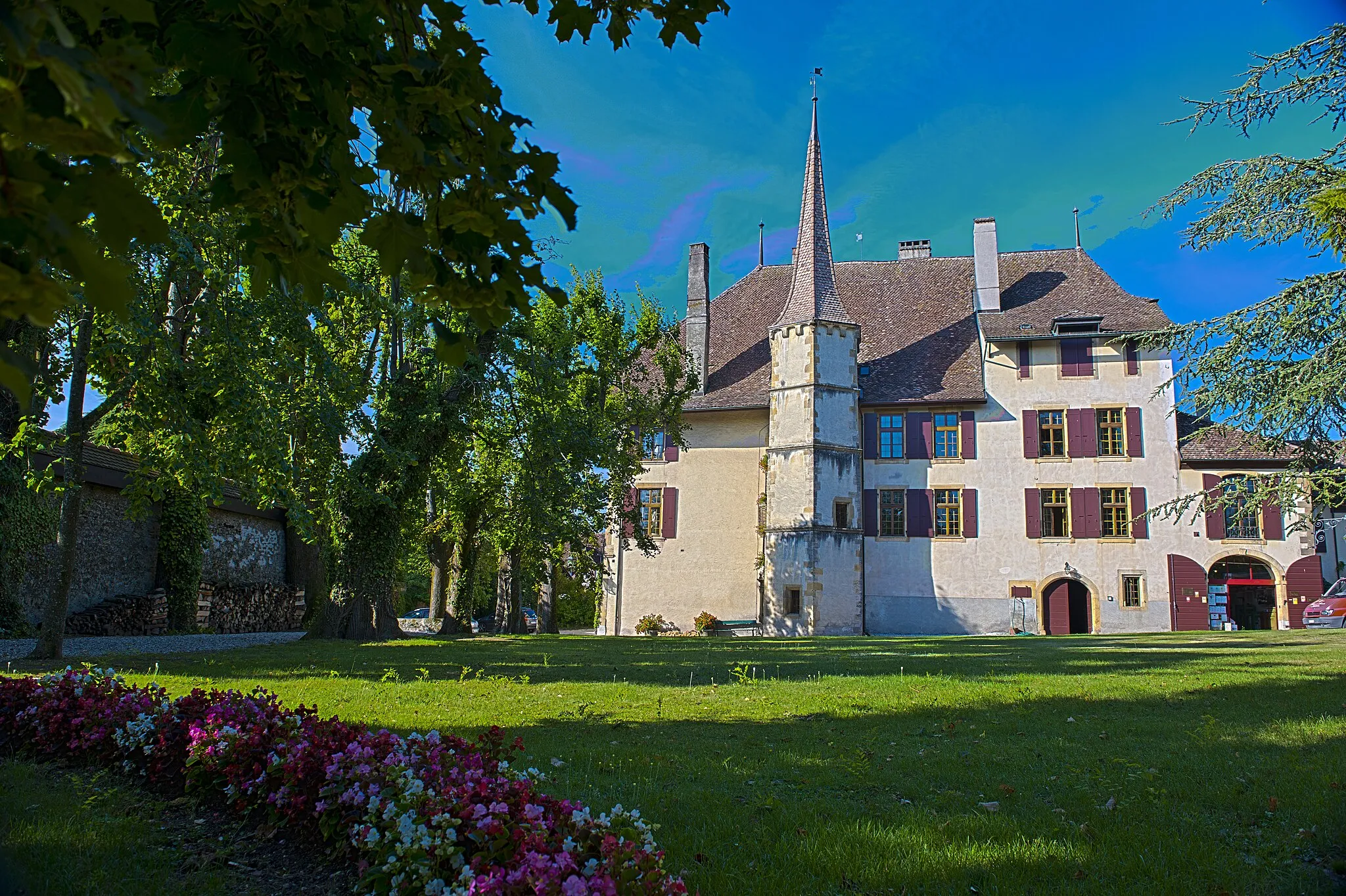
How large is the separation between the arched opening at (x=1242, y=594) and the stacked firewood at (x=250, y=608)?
3093cm

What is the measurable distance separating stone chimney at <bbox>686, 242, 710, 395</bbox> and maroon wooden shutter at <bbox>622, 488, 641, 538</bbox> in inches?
189

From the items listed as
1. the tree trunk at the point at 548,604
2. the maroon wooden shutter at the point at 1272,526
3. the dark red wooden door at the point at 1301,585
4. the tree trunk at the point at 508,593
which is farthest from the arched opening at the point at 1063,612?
the tree trunk at the point at 508,593

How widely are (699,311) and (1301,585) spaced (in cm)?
2377

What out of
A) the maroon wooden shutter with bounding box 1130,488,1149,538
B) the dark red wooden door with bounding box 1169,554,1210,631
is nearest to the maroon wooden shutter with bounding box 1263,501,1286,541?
the dark red wooden door with bounding box 1169,554,1210,631

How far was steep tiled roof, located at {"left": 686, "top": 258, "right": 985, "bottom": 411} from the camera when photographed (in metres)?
33.4

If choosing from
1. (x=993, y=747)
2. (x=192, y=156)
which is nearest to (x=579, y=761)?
(x=993, y=747)

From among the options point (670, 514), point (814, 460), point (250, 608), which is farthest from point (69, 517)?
point (670, 514)

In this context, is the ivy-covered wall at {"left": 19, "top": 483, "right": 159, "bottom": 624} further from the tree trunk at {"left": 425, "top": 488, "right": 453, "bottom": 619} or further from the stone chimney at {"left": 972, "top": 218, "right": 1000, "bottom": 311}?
the stone chimney at {"left": 972, "top": 218, "right": 1000, "bottom": 311}

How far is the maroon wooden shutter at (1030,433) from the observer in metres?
31.9

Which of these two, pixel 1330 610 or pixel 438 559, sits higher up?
pixel 438 559

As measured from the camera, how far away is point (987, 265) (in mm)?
34156

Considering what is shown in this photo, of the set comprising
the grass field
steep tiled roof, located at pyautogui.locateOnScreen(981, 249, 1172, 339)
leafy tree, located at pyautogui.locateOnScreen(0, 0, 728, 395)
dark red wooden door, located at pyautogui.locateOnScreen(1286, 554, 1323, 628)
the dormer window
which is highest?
steep tiled roof, located at pyautogui.locateOnScreen(981, 249, 1172, 339)

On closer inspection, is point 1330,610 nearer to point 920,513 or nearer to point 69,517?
point 920,513

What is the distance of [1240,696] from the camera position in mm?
8883
